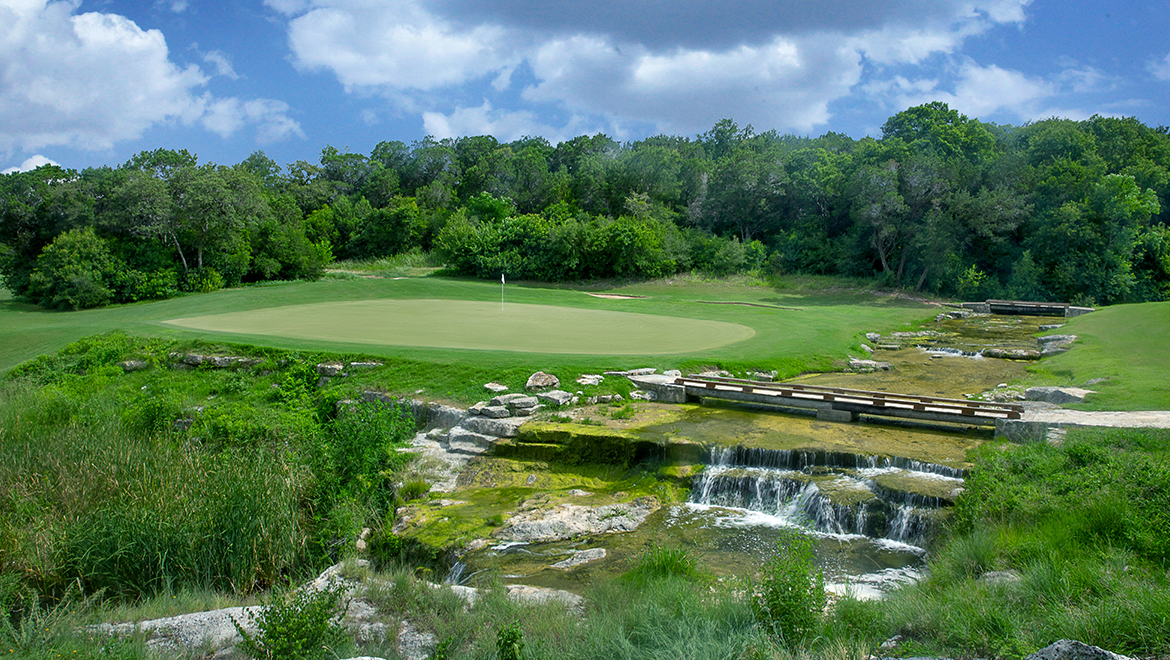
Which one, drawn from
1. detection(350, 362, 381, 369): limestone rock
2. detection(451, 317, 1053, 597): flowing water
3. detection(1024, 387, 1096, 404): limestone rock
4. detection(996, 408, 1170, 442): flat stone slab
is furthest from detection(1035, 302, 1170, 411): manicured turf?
detection(350, 362, 381, 369): limestone rock

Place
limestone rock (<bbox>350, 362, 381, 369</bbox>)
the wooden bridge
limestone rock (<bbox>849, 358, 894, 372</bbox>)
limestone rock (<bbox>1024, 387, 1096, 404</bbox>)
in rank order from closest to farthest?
the wooden bridge, limestone rock (<bbox>1024, 387, 1096, 404</bbox>), limestone rock (<bbox>350, 362, 381, 369</bbox>), limestone rock (<bbox>849, 358, 894, 372</bbox>)

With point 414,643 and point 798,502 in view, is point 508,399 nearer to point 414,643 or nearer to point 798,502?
point 798,502

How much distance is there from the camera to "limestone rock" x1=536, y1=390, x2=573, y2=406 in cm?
1479

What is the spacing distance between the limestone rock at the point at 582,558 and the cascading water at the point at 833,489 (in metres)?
2.72

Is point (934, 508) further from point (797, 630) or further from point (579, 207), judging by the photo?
point (579, 207)

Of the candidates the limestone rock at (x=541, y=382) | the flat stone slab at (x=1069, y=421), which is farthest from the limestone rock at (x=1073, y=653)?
the limestone rock at (x=541, y=382)

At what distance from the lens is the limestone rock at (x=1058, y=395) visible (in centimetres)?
1418

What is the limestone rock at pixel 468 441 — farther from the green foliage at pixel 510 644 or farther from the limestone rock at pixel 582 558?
the green foliage at pixel 510 644

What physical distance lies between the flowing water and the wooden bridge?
27cm

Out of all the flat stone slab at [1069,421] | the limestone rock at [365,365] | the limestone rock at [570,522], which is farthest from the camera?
the limestone rock at [365,365]

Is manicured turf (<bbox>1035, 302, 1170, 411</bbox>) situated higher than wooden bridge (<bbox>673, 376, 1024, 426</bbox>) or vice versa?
manicured turf (<bbox>1035, 302, 1170, 411</bbox>)

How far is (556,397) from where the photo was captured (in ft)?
48.9

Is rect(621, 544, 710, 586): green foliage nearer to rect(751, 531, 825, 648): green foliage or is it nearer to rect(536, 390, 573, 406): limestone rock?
rect(751, 531, 825, 648): green foliage

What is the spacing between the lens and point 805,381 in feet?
58.4
